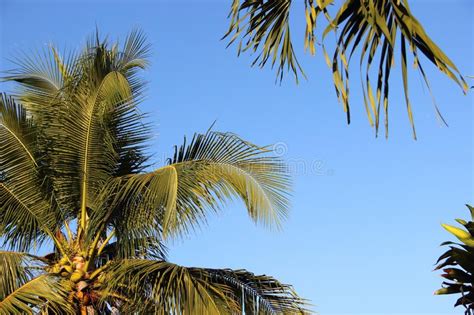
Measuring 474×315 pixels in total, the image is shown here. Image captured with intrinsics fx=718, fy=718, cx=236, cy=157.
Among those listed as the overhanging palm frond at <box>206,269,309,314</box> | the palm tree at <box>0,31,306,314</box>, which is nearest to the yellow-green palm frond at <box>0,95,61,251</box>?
the palm tree at <box>0,31,306,314</box>

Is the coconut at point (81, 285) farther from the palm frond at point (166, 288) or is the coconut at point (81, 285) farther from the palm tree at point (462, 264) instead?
the palm tree at point (462, 264)

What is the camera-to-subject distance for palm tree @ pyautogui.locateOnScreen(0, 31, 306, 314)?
9.17 metres

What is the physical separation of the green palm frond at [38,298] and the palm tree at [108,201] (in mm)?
19

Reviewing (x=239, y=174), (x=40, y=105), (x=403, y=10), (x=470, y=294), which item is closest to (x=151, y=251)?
(x=239, y=174)

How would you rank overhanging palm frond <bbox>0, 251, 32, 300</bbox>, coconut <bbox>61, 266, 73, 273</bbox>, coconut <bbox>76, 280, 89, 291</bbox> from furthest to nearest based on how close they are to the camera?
1. coconut <bbox>61, 266, 73, 273</bbox>
2. coconut <bbox>76, 280, 89, 291</bbox>
3. overhanging palm frond <bbox>0, 251, 32, 300</bbox>

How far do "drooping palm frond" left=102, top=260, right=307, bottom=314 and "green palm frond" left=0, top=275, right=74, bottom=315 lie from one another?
2.02ft

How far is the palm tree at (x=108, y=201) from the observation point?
30.1 ft

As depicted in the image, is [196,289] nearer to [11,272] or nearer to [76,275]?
[76,275]

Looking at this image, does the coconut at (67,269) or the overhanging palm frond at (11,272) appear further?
the coconut at (67,269)

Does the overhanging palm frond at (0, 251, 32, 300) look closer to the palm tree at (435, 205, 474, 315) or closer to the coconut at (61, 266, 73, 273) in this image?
the coconut at (61, 266, 73, 273)

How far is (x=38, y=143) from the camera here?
1047 centimetres

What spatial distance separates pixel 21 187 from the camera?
33.7ft

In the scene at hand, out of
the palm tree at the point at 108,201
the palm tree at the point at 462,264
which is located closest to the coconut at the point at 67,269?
the palm tree at the point at 108,201

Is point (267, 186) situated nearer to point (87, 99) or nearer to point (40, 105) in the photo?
point (87, 99)
